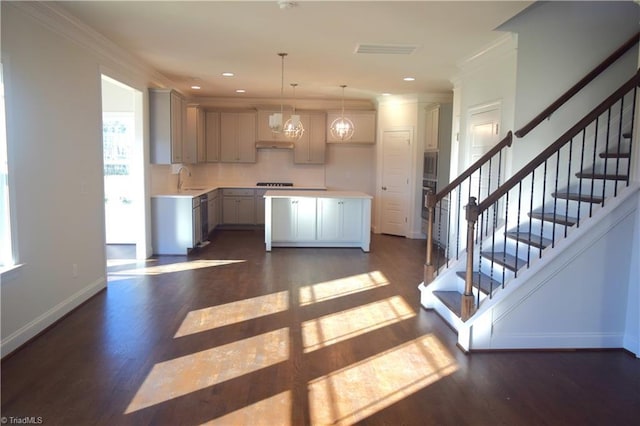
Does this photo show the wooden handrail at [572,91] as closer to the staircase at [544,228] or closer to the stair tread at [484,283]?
the staircase at [544,228]

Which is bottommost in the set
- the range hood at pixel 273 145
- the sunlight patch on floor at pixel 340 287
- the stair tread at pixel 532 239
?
the sunlight patch on floor at pixel 340 287

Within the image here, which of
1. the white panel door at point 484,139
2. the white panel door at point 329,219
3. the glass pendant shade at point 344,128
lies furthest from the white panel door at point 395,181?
the white panel door at point 484,139

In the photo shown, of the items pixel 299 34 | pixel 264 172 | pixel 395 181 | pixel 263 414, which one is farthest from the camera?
pixel 264 172

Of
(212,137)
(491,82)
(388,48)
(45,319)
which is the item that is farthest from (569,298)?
(212,137)

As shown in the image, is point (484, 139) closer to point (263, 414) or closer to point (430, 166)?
point (430, 166)

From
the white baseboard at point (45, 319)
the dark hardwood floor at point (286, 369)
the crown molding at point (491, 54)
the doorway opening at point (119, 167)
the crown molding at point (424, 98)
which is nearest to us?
the dark hardwood floor at point (286, 369)

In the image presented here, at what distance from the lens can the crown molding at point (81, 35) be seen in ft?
11.7

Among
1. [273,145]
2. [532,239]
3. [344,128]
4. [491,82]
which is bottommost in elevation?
[532,239]

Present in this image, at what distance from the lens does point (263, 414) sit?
256 centimetres

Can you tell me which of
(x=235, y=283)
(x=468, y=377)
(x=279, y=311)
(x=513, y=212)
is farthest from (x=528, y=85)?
(x=235, y=283)

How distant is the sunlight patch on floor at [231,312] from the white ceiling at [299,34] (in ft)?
8.76

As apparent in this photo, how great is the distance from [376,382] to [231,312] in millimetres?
1780

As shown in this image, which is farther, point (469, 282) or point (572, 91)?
point (572, 91)

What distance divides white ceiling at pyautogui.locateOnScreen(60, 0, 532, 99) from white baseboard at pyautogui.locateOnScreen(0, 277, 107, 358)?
8.37 feet
